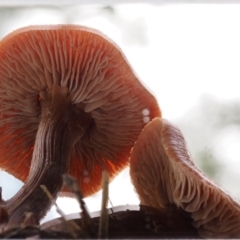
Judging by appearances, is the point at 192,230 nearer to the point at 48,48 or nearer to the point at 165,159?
the point at 165,159

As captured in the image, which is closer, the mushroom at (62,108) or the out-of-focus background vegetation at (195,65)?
the mushroom at (62,108)

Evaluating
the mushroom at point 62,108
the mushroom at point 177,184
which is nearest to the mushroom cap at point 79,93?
the mushroom at point 62,108

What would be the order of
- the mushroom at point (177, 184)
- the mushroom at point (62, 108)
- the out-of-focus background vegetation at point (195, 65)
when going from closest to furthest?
1. the mushroom at point (177, 184)
2. the mushroom at point (62, 108)
3. the out-of-focus background vegetation at point (195, 65)

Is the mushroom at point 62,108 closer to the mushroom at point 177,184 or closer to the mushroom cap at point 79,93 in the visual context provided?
the mushroom cap at point 79,93

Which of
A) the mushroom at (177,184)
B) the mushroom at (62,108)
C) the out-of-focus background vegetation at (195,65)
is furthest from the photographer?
the out-of-focus background vegetation at (195,65)

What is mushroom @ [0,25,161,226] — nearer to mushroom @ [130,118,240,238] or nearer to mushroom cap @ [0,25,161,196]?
mushroom cap @ [0,25,161,196]

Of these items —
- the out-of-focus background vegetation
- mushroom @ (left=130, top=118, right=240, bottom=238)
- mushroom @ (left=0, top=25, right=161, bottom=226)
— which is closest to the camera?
mushroom @ (left=130, top=118, right=240, bottom=238)

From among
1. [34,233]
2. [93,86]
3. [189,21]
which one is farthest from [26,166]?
[189,21]

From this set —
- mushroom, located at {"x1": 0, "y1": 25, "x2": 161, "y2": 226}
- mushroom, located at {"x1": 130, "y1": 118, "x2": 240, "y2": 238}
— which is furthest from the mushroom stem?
mushroom, located at {"x1": 130, "y1": 118, "x2": 240, "y2": 238}
